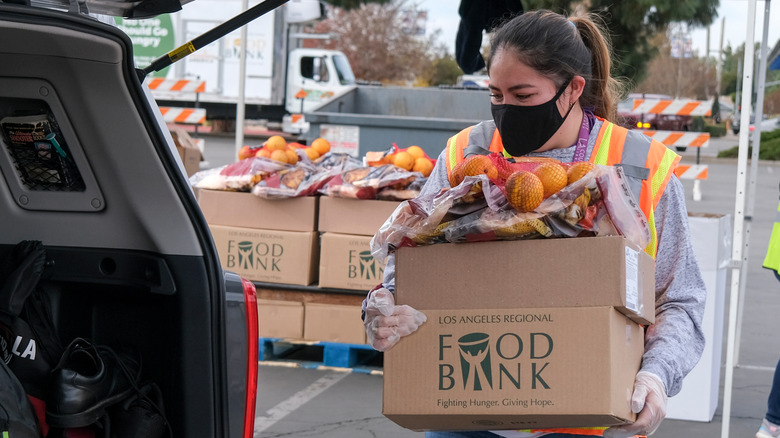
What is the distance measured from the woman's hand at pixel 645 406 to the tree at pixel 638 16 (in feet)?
31.9

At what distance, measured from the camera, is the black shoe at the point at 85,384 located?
2.33 metres

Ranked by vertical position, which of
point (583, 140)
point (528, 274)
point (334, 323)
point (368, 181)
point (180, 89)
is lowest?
point (334, 323)

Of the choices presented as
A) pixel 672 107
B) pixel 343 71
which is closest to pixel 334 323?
pixel 672 107

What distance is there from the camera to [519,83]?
224 centimetres

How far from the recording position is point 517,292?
1.97 meters

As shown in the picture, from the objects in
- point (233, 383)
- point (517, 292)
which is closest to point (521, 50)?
point (517, 292)

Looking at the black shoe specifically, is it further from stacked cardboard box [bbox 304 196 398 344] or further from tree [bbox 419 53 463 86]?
tree [bbox 419 53 463 86]

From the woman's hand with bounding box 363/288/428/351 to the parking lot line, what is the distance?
3.10m

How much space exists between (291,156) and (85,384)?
421 cm

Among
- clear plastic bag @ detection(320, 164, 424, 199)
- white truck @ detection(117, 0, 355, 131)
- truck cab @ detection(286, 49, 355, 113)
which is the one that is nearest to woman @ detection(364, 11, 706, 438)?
clear plastic bag @ detection(320, 164, 424, 199)

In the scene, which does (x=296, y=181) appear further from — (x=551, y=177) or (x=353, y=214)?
(x=551, y=177)

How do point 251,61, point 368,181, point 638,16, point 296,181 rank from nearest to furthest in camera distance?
point 368,181, point 296,181, point 638,16, point 251,61

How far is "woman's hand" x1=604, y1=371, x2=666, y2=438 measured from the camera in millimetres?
1983

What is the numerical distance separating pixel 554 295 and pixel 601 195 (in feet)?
0.74
